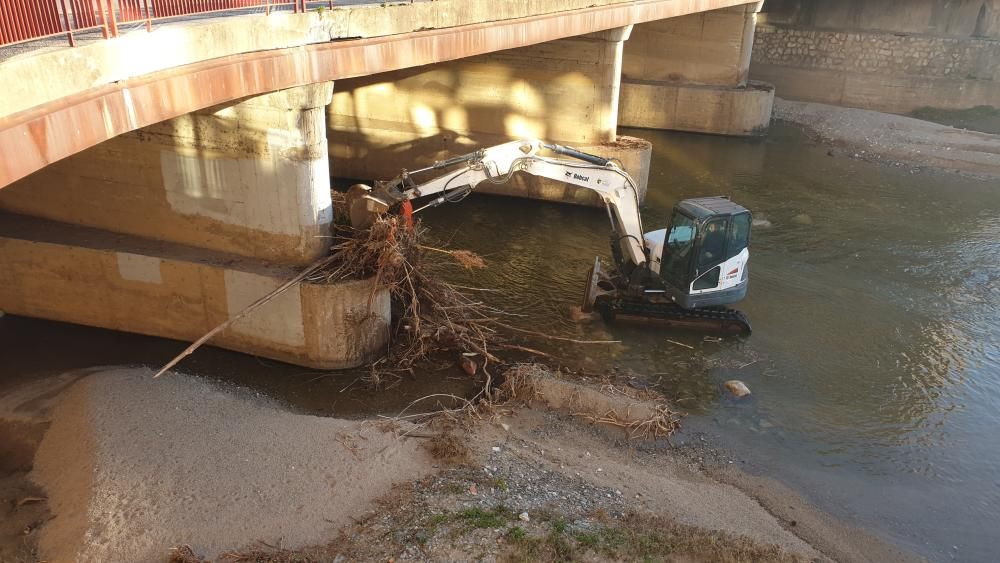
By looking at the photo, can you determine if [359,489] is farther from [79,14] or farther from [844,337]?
[844,337]

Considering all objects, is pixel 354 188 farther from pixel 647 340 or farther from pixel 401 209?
pixel 647 340

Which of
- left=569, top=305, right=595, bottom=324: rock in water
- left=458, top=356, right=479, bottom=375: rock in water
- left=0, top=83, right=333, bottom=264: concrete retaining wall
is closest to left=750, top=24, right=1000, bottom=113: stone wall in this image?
A: left=569, top=305, right=595, bottom=324: rock in water

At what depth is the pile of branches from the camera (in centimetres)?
Result: 1141

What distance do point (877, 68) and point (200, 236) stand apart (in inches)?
1194

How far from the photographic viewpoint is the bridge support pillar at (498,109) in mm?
19844

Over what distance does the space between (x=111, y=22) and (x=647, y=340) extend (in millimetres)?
9487

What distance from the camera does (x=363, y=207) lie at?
1170 centimetres

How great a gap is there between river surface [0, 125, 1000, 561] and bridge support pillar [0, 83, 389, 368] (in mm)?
469

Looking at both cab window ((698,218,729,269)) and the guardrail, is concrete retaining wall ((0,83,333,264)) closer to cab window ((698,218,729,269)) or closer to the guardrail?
the guardrail

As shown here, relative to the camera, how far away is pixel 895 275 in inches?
656

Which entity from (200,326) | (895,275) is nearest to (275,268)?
(200,326)

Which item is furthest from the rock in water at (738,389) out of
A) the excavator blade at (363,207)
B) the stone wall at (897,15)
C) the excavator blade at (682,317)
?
the stone wall at (897,15)

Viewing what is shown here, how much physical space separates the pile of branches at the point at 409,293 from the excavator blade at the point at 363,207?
12 centimetres

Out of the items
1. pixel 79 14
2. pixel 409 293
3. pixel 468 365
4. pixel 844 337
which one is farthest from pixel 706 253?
pixel 79 14
